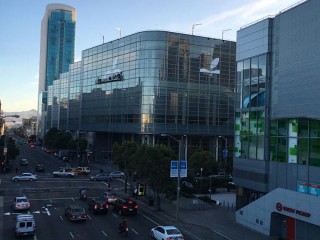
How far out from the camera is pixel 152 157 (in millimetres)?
46094

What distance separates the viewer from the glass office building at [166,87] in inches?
3568

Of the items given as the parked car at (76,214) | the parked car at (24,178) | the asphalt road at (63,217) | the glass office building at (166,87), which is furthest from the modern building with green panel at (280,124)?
the glass office building at (166,87)

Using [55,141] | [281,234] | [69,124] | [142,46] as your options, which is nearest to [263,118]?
[281,234]

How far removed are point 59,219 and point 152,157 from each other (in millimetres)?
12525

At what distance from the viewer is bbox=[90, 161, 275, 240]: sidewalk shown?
3600 centimetres

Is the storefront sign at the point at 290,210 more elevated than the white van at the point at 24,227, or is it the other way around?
the storefront sign at the point at 290,210

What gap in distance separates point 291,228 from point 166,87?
2326 inches

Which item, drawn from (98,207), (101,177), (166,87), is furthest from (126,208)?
(166,87)

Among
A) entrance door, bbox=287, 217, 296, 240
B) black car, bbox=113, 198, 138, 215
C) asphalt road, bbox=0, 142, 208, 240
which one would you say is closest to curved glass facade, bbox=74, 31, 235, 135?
asphalt road, bbox=0, 142, 208, 240

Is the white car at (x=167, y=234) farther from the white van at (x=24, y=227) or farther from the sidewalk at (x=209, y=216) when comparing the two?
the white van at (x=24, y=227)

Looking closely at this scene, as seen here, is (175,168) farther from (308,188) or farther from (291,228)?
(308,188)

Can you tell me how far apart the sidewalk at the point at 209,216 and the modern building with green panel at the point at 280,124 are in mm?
1714

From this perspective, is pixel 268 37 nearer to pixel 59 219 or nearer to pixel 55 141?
pixel 59 219

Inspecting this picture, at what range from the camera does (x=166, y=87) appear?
90812 millimetres
